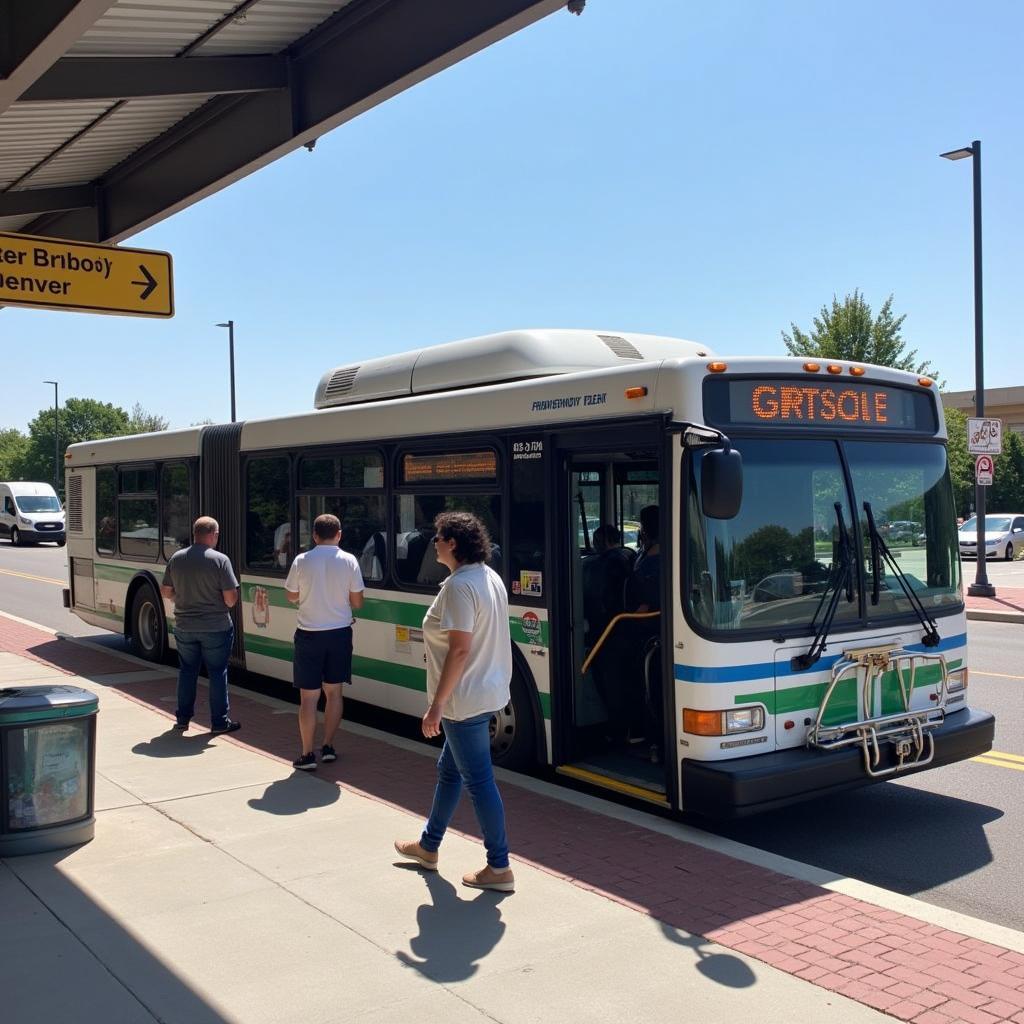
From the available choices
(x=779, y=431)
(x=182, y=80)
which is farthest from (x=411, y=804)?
(x=182, y=80)

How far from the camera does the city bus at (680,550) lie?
5.89 meters

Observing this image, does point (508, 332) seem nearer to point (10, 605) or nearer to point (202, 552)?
point (202, 552)

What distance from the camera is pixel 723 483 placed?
5551 mm

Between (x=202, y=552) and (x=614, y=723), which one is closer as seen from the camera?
(x=614, y=723)

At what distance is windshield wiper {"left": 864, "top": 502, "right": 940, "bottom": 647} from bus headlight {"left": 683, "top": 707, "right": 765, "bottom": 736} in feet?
3.67

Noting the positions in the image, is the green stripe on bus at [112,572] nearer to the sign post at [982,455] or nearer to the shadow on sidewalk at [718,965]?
the shadow on sidewalk at [718,965]

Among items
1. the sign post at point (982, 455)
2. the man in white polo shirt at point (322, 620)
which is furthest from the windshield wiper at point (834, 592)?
the sign post at point (982, 455)

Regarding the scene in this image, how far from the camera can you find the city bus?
232 inches

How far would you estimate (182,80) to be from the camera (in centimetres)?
671

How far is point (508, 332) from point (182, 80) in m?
2.70

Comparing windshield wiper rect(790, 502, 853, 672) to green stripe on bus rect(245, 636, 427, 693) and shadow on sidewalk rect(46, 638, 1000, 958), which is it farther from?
green stripe on bus rect(245, 636, 427, 693)

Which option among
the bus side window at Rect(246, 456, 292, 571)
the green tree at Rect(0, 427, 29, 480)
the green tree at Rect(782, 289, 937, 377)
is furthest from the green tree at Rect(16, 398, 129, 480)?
the bus side window at Rect(246, 456, 292, 571)

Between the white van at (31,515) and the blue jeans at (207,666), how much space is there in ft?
127

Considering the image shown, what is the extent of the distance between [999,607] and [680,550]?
15026 millimetres
